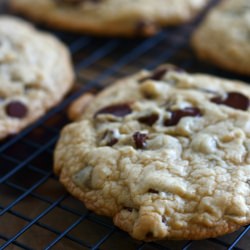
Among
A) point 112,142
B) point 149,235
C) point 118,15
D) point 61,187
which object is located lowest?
point 61,187

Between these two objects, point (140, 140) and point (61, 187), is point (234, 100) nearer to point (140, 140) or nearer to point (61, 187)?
point (140, 140)

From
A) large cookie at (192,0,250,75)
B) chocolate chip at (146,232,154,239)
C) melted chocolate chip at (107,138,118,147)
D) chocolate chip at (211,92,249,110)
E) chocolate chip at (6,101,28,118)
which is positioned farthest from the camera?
large cookie at (192,0,250,75)

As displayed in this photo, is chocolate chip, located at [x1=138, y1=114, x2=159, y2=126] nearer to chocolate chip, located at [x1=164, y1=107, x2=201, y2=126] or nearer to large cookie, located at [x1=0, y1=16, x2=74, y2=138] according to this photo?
chocolate chip, located at [x1=164, y1=107, x2=201, y2=126]

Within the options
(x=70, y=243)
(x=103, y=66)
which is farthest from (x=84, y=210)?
(x=103, y=66)

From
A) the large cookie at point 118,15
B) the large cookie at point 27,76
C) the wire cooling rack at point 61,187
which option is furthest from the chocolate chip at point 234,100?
the large cookie at point 118,15

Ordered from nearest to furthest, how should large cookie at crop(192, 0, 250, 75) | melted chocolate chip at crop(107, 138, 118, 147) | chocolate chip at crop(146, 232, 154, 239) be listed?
chocolate chip at crop(146, 232, 154, 239) < melted chocolate chip at crop(107, 138, 118, 147) < large cookie at crop(192, 0, 250, 75)

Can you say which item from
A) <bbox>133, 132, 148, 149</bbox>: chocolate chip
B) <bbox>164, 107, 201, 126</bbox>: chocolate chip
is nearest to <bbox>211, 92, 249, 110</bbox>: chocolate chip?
<bbox>164, 107, 201, 126</bbox>: chocolate chip

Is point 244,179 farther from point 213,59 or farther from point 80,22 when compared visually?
point 80,22

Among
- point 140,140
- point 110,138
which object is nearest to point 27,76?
point 110,138
